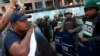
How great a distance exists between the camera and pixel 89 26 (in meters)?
4.21

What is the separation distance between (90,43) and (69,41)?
2642mm

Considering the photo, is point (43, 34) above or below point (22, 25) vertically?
below

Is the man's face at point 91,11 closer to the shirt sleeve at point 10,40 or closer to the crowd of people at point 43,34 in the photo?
the crowd of people at point 43,34

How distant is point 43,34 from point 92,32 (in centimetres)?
146

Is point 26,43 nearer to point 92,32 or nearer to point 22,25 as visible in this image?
point 22,25

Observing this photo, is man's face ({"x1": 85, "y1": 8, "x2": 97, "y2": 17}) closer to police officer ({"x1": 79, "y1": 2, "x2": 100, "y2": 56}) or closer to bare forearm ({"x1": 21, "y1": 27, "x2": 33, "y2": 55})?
police officer ({"x1": 79, "y1": 2, "x2": 100, "y2": 56})

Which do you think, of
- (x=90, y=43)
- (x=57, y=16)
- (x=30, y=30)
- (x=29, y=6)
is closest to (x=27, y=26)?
(x=30, y=30)

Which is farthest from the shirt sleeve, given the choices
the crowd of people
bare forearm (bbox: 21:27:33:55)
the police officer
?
the police officer

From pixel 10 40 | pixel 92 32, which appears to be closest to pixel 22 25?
pixel 10 40

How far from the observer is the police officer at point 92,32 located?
13.2ft

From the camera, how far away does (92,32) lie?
413cm

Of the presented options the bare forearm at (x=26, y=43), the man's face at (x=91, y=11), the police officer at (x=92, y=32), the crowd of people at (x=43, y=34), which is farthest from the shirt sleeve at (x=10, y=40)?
the man's face at (x=91, y=11)

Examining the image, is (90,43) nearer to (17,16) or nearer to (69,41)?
(17,16)

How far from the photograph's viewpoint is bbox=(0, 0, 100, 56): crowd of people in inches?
104
